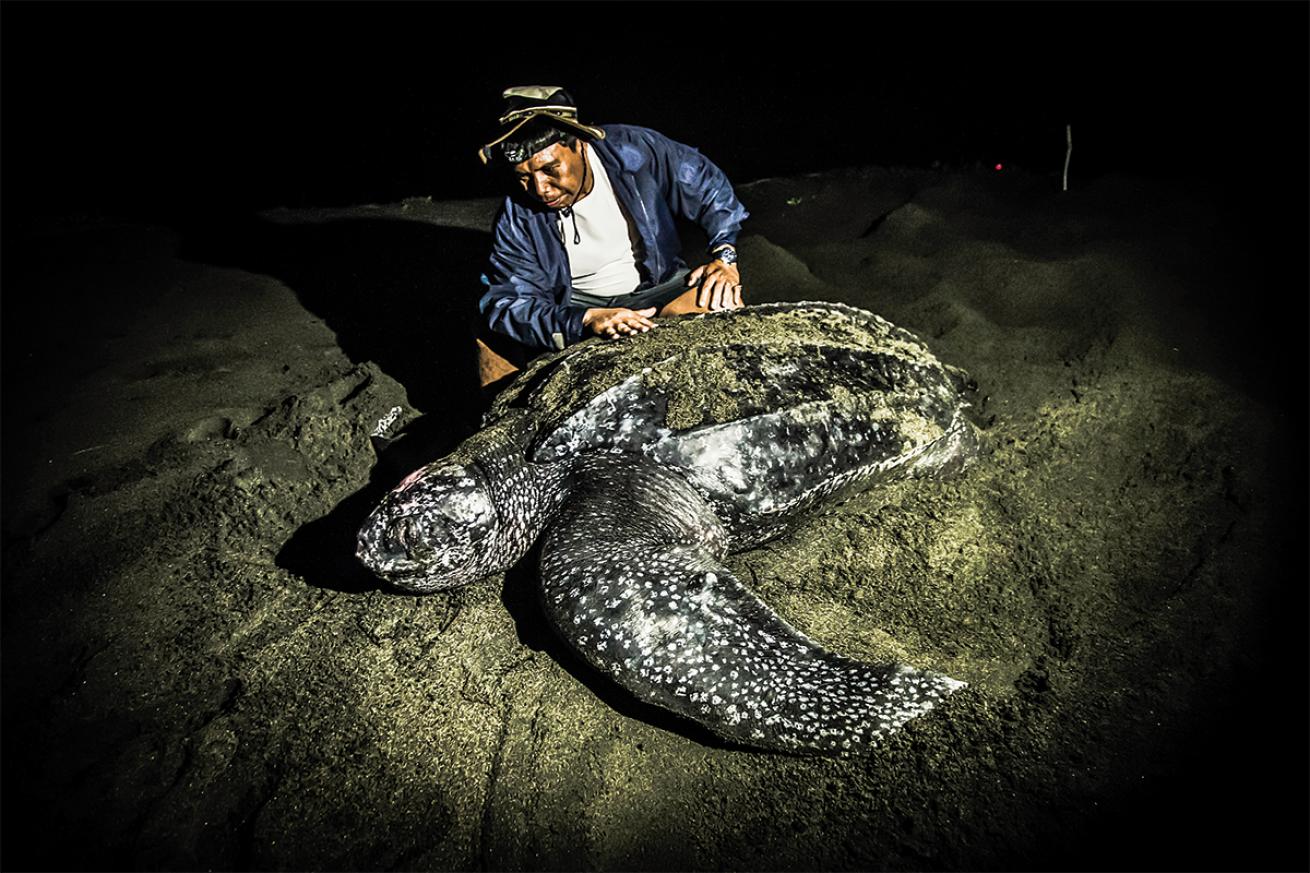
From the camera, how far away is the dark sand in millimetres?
1420

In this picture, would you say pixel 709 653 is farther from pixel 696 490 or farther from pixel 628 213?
pixel 628 213

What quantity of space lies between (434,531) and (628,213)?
5.39ft

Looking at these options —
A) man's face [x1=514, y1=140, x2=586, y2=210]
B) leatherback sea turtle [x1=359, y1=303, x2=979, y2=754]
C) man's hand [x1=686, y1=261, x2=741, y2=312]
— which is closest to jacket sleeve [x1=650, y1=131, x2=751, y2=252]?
man's hand [x1=686, y1=261, x2=741, y2=312]

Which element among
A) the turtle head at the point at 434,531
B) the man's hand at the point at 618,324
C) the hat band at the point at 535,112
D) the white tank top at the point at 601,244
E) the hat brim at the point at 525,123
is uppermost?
the hat band at the point at 535,112

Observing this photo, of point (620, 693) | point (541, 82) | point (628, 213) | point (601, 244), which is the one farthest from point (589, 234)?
point (541, 82)

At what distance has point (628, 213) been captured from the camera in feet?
9.06

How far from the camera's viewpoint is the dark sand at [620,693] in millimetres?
1420

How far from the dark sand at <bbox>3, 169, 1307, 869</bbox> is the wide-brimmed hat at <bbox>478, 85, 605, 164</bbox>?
1.29m

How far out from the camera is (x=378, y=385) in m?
3.04

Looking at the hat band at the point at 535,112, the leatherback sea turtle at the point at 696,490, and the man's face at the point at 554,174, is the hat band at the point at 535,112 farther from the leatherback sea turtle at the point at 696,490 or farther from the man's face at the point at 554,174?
the leatherback sea turtle at the point at 696,490

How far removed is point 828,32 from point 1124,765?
273 inches

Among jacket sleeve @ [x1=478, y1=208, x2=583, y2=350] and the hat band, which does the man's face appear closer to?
the hat band

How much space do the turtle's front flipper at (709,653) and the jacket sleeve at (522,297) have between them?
1076 mm

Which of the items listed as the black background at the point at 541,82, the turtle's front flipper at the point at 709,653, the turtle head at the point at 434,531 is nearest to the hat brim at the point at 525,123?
the turtle head at the point at 434,531
